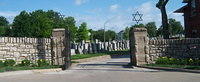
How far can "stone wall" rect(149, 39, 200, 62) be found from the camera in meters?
20.8

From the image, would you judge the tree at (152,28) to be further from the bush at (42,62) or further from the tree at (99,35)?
the bush at (42,62)

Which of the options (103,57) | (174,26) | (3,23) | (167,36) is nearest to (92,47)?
(103,57)

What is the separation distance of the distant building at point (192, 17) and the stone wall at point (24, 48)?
19.8m

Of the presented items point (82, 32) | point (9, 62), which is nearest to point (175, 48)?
point (9, 62)

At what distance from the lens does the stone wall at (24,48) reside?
18875 millimetres

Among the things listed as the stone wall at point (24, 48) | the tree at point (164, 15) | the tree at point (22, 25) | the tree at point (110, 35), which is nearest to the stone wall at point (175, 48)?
the stone wall at point (24, 48)

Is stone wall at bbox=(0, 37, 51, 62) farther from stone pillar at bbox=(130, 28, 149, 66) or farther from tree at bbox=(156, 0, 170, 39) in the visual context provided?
tree at bbox=(156, 0, 170, 39)

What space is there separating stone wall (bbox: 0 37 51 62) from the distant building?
64.9ft

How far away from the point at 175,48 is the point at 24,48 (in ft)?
30.5

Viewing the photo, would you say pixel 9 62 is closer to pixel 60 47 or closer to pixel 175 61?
pixel 60 47

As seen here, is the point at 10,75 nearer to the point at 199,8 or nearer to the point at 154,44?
the point at 154,44

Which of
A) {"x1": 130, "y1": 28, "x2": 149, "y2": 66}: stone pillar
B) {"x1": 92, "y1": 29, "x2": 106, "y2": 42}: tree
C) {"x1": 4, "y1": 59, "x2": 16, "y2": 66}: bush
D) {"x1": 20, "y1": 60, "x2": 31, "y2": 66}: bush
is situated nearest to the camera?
{"x1": 4, "y1": 59, "x2": 16, "y2": 66}: bush

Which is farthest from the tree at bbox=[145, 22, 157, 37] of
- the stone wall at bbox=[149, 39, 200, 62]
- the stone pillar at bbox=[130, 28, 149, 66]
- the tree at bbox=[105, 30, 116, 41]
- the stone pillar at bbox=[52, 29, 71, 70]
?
the stone pillar at bbox=[52, 29, 71, 70]

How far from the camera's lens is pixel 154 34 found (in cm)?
8688
